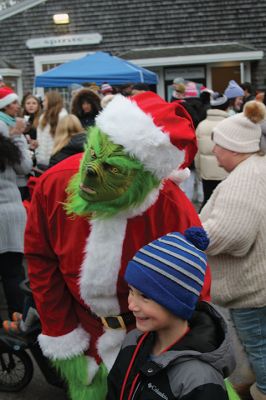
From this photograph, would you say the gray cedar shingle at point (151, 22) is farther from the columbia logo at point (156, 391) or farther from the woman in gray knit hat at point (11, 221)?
the columbia logo at point (156, 391)

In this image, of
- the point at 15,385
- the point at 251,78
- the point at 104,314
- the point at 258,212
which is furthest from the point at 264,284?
the point at 251,78

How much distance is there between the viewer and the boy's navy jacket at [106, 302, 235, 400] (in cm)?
170

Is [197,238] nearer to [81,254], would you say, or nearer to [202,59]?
[81,254]

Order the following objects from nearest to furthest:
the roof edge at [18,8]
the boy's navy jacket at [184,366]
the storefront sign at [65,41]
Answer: the boy's navy jacket at [184,366] < the storefront sign at [65,41] < the roof edge at [18,8]

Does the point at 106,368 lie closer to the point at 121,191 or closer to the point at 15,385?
the point at 121,191

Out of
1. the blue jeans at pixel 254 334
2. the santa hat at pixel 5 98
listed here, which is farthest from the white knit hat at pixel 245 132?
the santa hat at pixel 5 98

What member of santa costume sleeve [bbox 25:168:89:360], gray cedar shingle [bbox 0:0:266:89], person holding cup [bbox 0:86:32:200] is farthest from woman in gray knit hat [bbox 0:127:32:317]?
gray cedar shingle [bbox 0:0:266:89]

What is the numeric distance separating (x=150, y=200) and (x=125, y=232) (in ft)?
0.54

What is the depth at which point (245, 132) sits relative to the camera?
301 centimetres

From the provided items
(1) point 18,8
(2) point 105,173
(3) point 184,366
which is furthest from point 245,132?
(1) point 18,8

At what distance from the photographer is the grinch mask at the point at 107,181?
2023mm

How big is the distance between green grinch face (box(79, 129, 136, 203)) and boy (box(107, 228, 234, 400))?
0.29 meters

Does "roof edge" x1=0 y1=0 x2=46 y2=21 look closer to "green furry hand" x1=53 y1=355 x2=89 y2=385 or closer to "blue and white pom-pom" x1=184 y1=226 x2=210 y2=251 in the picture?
"green furry hand" x1=53 y1=355 x2=89 y2=385

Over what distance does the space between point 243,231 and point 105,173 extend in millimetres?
974
